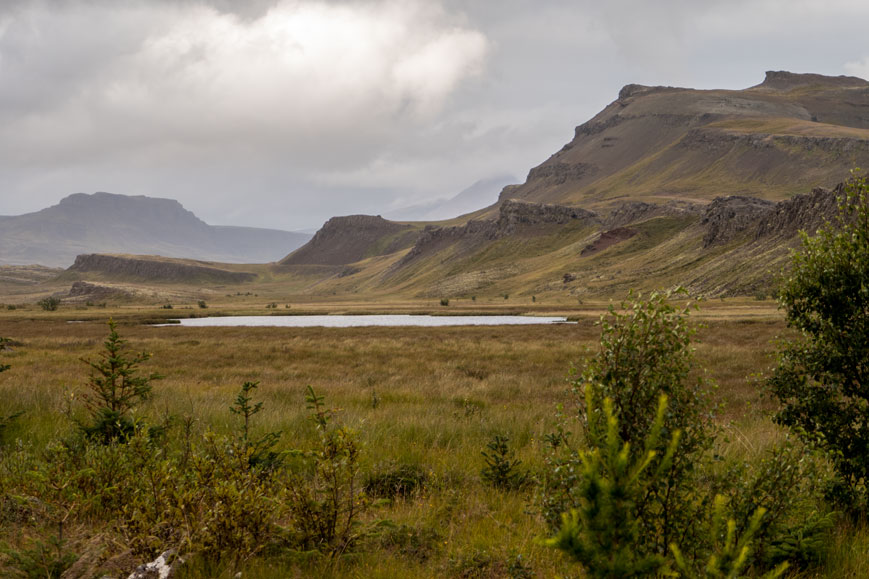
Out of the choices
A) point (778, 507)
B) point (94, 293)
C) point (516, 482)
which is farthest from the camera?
point (94, 293)

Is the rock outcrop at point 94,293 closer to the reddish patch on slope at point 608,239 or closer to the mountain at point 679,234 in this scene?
the mountain at point 679,234

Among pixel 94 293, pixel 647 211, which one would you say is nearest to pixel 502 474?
pixel 647 211

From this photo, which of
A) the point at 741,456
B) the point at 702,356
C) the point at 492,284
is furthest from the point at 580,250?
the point at 741,456

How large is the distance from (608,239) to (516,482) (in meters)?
146

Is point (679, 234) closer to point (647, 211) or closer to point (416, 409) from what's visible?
point (647, 211)

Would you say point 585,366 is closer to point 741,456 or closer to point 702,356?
point 741,456

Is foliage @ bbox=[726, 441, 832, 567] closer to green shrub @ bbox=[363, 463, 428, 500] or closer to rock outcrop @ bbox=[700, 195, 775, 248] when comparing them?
green shrub @ bbox=[363, 463, 428, 500]

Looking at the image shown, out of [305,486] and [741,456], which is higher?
[305,486]

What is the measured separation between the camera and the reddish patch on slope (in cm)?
14062

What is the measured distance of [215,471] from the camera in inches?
189

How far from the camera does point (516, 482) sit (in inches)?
275

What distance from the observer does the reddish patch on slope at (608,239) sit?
141 metres

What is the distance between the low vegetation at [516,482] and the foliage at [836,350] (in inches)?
1.1

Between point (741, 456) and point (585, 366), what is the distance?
19.1 feet
